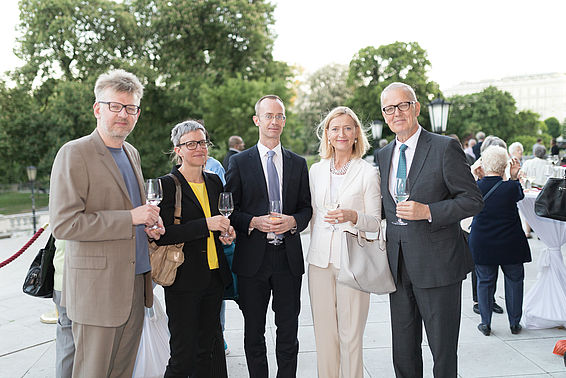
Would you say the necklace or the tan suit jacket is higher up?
the necklace

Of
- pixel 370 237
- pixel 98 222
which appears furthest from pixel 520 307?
pixel 98 222

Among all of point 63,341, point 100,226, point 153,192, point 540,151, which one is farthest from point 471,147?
point 100,226

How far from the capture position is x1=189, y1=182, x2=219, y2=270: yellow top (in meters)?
3.01

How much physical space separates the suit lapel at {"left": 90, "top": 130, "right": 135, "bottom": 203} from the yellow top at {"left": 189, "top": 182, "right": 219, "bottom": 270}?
0.61 m

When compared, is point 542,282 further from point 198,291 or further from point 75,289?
point 75,289

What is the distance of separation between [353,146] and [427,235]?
852 millimetres

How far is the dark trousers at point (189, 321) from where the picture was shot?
289 centimetres

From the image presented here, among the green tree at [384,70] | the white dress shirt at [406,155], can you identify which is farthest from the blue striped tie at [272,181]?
the green tree at [384,70]

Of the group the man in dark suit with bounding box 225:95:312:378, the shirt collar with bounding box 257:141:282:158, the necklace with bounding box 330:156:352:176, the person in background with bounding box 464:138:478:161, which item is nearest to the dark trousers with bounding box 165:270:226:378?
the man in dark suit with bounding box 225:95:312:378

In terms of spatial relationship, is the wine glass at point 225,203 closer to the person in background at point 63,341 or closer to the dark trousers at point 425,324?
the dark trousers at point 425,324

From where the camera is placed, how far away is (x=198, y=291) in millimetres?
2914

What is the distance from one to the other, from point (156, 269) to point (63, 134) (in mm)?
22326

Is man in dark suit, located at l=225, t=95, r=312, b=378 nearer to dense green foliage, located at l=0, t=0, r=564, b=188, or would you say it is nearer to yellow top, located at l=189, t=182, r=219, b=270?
yellow top, located at l=189, t=182, r=219, b=270

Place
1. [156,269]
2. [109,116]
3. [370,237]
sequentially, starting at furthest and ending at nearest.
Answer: [370,237] < [156,269] < [109,116]
